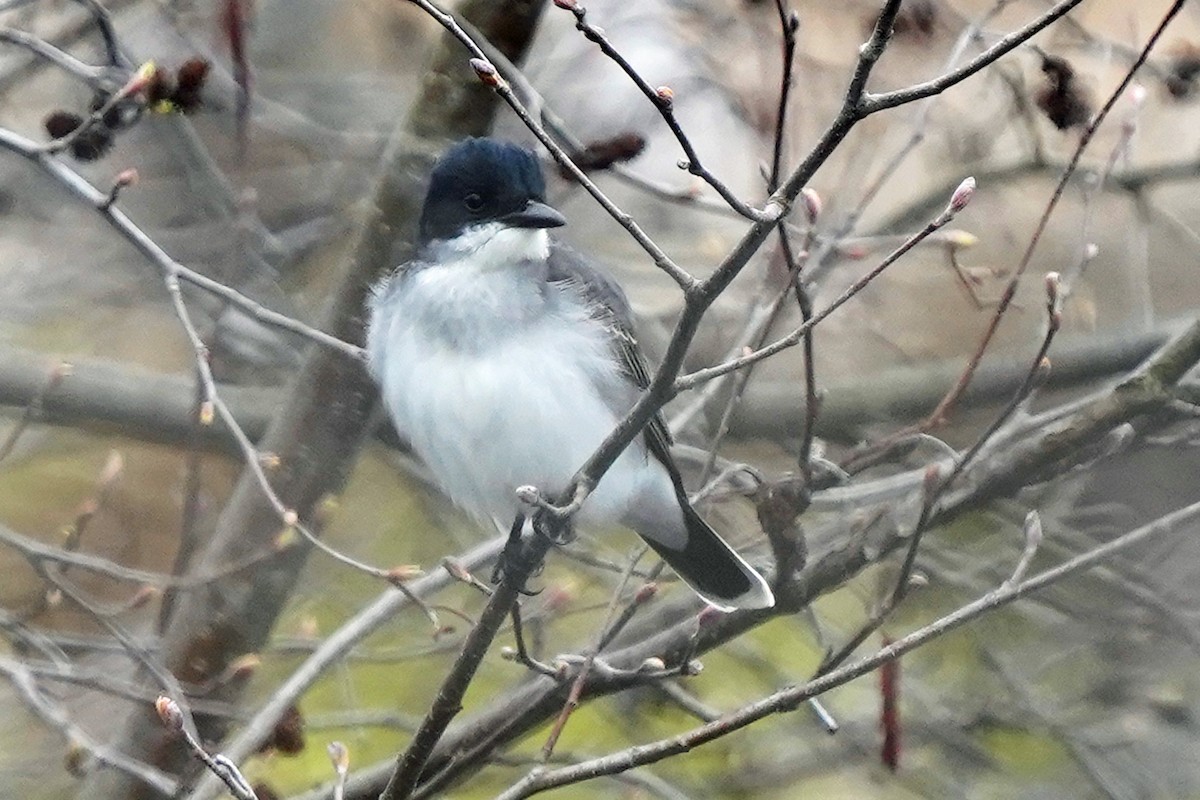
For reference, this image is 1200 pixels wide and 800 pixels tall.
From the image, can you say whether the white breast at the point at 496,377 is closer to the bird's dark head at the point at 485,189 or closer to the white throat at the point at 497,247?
the white throat at the point at 497,247

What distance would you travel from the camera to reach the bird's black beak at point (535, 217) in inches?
139

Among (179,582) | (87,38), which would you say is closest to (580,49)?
(87,38)

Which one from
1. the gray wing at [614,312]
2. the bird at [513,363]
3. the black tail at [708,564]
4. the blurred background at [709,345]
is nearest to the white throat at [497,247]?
the bird at [513,363]

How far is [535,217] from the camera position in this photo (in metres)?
3.62

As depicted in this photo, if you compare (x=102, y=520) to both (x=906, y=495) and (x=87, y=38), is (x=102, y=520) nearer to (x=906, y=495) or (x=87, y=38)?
(x=87, y=38)

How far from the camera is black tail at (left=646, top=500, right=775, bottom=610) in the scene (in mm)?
4066

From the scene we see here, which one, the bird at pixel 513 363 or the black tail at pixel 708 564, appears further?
the black tail at pixel 708 564

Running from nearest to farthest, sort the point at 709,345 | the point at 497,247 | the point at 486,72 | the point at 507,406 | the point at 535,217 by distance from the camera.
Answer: the point at 486,72
the point at 535,217
the point at 507,406
the point at 497,247
the point at 709,345

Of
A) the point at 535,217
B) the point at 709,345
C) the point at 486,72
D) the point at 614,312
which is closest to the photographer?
the point at 486,72

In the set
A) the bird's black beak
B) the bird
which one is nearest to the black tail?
the bird

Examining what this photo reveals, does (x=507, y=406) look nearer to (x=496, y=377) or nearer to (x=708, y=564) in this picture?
(x=496, y=377)

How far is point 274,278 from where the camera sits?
18.8 ft

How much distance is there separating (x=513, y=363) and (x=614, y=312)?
1.38 ft

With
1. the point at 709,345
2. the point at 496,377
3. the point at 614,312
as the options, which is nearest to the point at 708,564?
the point at 614,312
